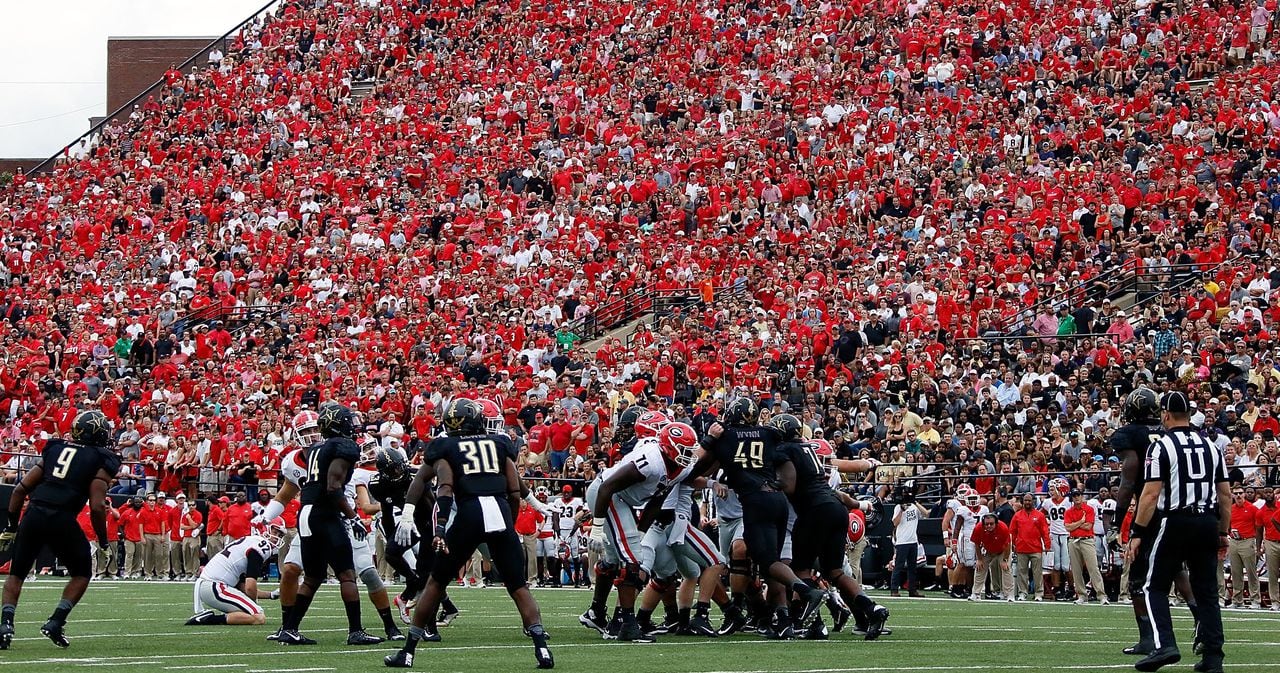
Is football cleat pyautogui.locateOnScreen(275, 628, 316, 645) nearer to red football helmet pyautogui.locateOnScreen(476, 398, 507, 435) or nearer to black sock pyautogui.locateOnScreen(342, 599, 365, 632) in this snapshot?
black sock pyautogui.locateOnScreen(342, 599, 365, 632)

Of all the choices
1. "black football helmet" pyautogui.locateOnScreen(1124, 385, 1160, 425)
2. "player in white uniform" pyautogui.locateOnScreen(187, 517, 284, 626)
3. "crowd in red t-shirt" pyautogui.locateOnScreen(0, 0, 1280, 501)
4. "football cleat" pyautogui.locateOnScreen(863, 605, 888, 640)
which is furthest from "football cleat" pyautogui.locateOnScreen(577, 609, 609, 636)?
"crowd in red t-shirt" pyautogui.locateOnScreen(0, 0, 1280, 501)

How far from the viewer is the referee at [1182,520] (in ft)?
30.2

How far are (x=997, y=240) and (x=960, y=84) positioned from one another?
5.71 meters

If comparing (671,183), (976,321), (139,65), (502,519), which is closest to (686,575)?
(502,519)

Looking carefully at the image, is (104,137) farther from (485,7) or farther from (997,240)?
(997,240)

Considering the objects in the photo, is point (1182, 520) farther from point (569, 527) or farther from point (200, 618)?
point (569, 527)

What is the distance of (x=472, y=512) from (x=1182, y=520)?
3.83 m

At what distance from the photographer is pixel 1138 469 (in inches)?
391

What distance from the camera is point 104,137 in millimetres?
39906

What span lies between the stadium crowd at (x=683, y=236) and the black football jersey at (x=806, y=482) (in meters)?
8.01

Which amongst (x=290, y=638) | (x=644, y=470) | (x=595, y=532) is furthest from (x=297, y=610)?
(x=595, y=532)

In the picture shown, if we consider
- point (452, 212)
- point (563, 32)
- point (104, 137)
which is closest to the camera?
point (452, 212)

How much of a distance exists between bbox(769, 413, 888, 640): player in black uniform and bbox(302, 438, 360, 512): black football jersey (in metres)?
2.79

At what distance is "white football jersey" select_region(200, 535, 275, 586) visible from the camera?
13375 mm
